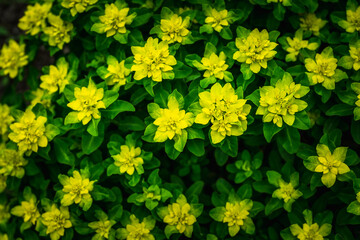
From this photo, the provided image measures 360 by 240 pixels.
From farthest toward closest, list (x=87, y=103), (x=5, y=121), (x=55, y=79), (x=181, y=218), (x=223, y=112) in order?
(x=5, y=121)
(x=55, y=79)
(x=181, y=218)
(x=87, y=103)
(x=223, y=112)

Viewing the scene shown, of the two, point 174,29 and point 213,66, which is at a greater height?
point 174,29

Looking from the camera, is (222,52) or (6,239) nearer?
(222,52)

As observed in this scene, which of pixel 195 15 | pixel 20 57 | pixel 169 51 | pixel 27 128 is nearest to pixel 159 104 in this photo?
pixel 169 51

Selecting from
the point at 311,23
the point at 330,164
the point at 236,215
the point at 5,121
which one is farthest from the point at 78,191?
the point at 311,23

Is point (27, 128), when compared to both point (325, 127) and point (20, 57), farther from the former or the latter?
point (325, 127)

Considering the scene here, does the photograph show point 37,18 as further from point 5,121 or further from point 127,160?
point 127,160

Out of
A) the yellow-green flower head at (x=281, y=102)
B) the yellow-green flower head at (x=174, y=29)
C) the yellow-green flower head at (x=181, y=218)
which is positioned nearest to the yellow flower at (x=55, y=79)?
the yellow-green flower head at (x=174, y=29)

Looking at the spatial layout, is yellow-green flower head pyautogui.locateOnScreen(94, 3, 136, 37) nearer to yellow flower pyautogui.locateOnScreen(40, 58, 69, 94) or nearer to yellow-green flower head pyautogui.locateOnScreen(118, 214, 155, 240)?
yellow flower pyautogui.locateOnScreen(40, 58, 69, 94)
